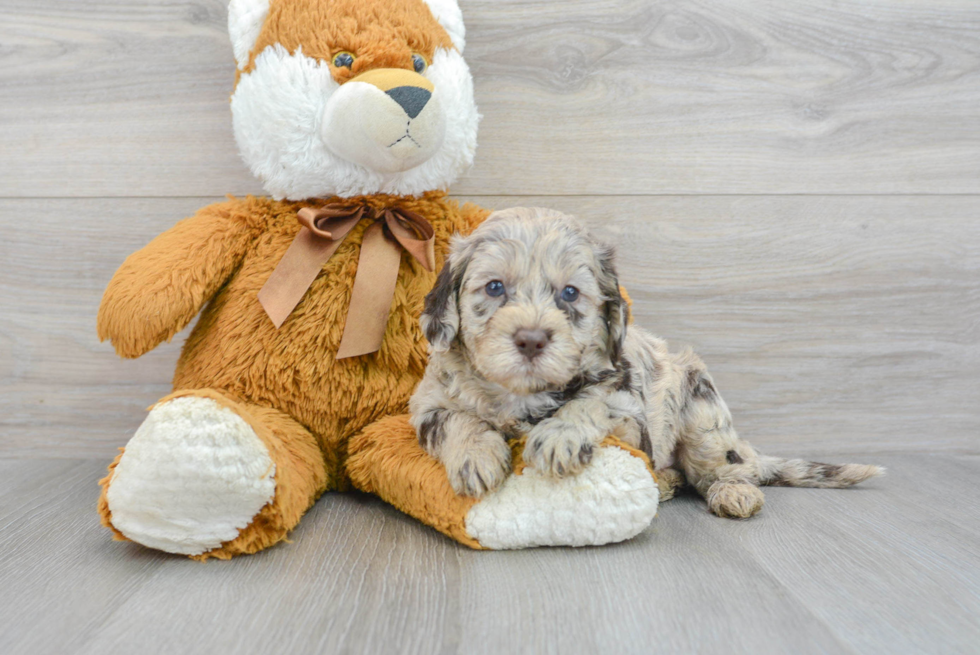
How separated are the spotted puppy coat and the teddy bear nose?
1.15ft

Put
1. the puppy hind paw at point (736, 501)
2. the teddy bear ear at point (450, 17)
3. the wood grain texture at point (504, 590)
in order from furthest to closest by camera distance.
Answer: the teddy bear ear at point (450, 17)
the puppy hind paw at point (736, 501)
the wood grain texture at point (504, 590)

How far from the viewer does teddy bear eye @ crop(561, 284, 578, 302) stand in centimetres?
162

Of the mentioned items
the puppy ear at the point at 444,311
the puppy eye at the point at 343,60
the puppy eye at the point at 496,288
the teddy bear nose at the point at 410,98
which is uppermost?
the puppy eye at the point at 343,60

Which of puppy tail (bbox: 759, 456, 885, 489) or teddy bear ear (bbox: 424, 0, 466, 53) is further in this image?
puppy tail (bbox: 759, 456, 885, 489)

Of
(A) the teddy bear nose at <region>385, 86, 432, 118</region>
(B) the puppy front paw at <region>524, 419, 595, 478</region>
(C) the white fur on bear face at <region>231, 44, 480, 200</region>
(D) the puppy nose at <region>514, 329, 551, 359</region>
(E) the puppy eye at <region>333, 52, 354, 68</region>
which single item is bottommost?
(B) the puppy front paw at <region>524, 419, 595, 478</region>

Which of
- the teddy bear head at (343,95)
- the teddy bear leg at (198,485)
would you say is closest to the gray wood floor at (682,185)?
the teddy bear head at (343,95)

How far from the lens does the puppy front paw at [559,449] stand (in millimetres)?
1561

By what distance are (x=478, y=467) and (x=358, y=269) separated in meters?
0.68

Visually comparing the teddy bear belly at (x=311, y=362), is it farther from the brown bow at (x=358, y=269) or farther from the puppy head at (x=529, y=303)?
the puppy head at (x=529, y=303)

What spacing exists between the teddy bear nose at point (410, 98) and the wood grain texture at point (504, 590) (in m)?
1.05

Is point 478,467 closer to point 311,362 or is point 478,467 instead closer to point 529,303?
point 529,303

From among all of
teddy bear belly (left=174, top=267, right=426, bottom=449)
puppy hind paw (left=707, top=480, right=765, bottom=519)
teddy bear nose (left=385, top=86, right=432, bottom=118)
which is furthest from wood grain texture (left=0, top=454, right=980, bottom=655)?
teddy bear nose (left=385, top=86, right=432, bottom=118)

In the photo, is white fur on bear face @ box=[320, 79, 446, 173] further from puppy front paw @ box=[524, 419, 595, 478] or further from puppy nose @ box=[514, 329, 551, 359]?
puppy front paw @ box=[524, 419, 595, 478]

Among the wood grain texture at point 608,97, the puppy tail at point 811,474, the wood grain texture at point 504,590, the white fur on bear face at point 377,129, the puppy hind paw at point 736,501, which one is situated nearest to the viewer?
the wood grain texture at point 504,590
